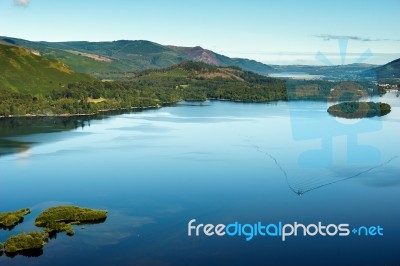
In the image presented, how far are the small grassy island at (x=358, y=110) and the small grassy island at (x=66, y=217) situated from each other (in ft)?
209

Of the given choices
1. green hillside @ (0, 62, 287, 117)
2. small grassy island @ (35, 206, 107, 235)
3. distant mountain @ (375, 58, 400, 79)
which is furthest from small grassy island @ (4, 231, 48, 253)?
distant mountain @ (375, 58, 400, 79)

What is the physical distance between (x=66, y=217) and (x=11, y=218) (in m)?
3.67

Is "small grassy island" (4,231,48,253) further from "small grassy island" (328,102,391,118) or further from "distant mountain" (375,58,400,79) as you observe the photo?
"distant mountain" (375,58,400,79)

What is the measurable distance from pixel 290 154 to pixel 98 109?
62660 millimetres

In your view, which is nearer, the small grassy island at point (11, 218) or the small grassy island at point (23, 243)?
the small grassy island at point (23, 243)

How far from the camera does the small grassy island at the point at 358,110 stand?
90.6 metres

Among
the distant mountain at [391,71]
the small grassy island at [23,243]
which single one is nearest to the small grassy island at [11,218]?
the small grassy island at [23,243]

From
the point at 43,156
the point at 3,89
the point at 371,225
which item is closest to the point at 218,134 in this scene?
the point at 43,156

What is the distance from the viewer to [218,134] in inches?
2963

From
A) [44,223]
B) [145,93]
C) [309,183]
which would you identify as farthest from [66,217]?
[145,93]

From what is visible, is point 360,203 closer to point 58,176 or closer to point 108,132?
point 58,176

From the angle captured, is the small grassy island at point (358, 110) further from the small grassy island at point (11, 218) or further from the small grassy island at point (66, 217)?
the small grassy island at point (11, 218)

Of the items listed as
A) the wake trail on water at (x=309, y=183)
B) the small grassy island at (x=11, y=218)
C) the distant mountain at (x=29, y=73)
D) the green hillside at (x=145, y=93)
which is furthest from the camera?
the distant mountain at (x=29, y=73)

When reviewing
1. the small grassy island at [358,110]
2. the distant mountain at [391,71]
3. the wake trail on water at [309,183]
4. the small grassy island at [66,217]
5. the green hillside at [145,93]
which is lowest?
the wake trail on water at [309,183]
